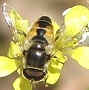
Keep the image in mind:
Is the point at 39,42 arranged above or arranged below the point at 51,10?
above

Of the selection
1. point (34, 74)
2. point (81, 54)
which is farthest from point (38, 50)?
point (81, 54)

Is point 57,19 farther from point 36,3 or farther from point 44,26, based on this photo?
point 44,26

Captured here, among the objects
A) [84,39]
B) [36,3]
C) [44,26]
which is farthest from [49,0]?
[44,26]

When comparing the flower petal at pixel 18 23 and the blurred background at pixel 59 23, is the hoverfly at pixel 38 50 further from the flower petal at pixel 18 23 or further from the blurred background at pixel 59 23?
the blurred background at pixel 59 23

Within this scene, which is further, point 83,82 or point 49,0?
point 49,0

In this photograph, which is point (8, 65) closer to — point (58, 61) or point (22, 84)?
point (22, 84)
